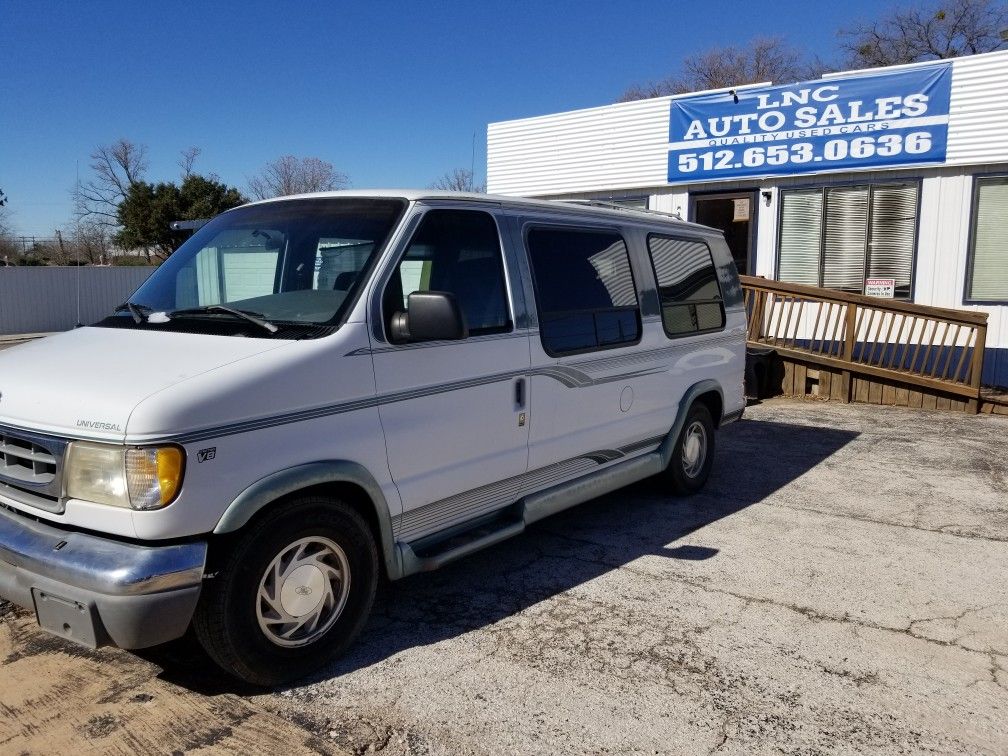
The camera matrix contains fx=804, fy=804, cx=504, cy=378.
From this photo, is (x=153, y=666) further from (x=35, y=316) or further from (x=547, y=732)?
(x=35, y=316)

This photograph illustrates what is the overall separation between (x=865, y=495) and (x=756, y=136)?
7.84 meters

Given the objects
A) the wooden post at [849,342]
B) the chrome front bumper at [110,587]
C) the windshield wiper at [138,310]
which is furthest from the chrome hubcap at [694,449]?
the wooden post at [849,342]

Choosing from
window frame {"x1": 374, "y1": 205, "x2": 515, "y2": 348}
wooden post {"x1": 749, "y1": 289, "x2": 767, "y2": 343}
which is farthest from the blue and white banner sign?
window frame {"x1": 374, "y1": 205, "x2": 515, "y2": 348}

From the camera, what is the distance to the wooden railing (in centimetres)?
995

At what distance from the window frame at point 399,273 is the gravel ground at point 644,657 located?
1440 mm

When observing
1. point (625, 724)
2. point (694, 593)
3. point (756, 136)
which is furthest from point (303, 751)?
point (756, 136)

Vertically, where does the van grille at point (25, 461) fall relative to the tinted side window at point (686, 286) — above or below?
below

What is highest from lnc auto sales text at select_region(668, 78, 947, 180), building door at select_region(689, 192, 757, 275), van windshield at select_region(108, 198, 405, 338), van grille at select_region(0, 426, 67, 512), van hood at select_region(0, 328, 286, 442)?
lnc auto sales text at select_region(668, 78, 947, 180)

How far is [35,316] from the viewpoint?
2591 cm

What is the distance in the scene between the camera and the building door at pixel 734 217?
13.0 metres

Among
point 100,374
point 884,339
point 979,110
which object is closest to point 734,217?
point 884,339

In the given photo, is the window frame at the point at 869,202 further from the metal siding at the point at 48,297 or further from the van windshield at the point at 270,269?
the metal siding at the point at 48,297

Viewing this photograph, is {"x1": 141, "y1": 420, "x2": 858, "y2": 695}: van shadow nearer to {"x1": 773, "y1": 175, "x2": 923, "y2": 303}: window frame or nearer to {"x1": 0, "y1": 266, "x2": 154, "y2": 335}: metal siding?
{"x1": 773, "y1": 175, "x2": 923, "y2": 303}: window frame

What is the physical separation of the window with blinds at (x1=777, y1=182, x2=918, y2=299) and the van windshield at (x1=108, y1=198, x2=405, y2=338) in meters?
10.0
